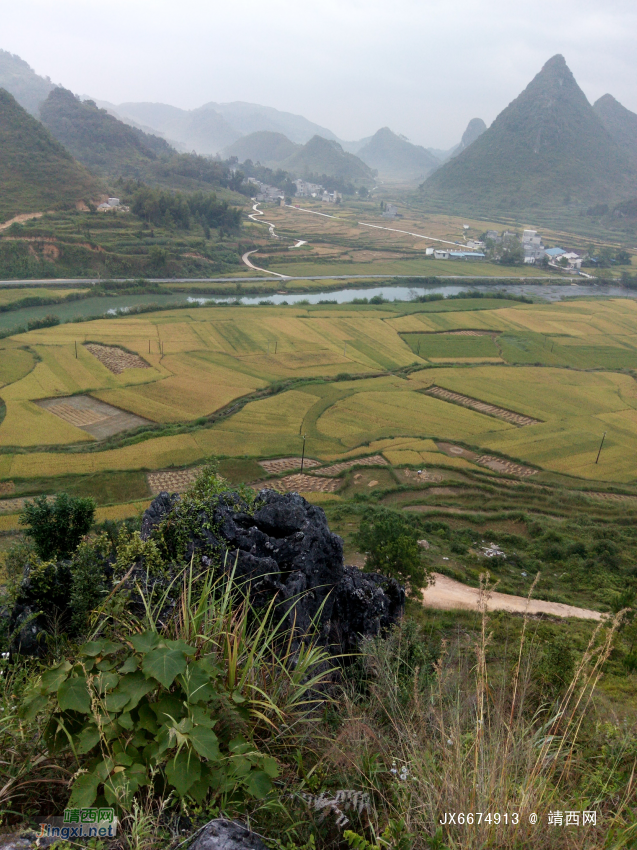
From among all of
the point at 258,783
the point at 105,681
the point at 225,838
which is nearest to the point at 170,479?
the point at 105,681

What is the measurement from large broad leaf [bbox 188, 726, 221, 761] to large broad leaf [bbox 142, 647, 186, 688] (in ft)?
1.01

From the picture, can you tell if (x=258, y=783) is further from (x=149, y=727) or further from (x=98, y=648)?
(x=98, y=648)

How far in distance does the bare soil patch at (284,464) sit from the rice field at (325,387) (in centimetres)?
52

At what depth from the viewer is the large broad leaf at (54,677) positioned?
3.37 m

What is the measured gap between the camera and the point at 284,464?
102 feet

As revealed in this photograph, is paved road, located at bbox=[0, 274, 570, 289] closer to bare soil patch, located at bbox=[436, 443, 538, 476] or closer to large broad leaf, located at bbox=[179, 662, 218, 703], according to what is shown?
bare soil patch, located at bbox=[436, 443, 538, 476]

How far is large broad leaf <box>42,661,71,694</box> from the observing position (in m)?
3.37

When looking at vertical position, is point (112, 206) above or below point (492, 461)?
above

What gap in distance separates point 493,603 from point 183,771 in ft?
53.2

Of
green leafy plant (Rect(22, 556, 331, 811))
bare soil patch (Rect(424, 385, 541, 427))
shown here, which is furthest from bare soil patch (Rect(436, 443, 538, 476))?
green leafy plant (Rect(22, 556, 331, 811))

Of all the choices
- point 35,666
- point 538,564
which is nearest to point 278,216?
point 538,564

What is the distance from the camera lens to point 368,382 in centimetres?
4478

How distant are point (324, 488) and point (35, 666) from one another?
23.9 m

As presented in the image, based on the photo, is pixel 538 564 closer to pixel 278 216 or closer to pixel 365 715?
pixel 365 715
